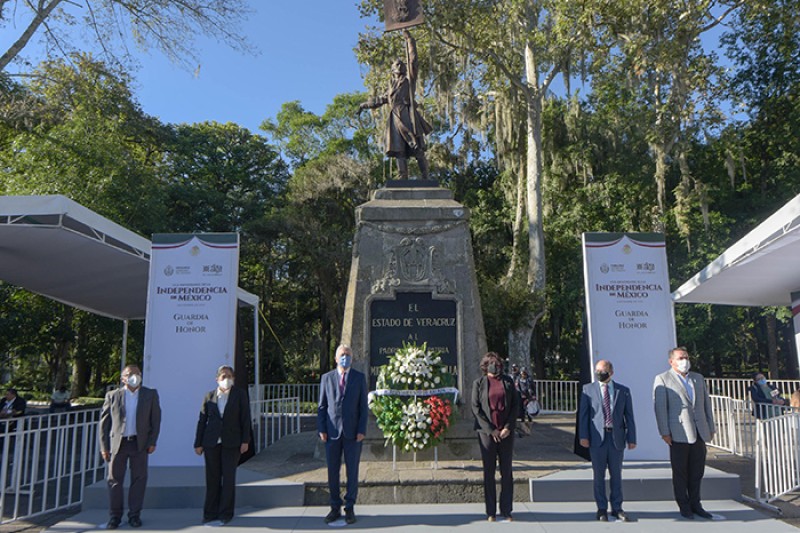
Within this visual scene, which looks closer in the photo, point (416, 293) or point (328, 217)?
point (416, 293)

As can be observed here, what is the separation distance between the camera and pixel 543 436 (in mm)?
10234

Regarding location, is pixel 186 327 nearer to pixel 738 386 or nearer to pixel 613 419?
pixel 613 419

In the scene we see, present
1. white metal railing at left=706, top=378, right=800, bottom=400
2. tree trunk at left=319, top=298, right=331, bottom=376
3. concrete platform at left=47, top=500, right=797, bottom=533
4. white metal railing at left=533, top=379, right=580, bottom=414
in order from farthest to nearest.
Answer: tree trunk at left=319, top=298, right=331, bottom=376
white metal railing at left=533, top=379, right=580, bottom=414
white metal railing at left=706, top=378, right=800, bottom=400
concrete platform at left=47, top=500, right=797, bottom=533

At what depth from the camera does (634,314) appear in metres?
7.84

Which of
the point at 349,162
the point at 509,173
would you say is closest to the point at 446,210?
the point at 509,173

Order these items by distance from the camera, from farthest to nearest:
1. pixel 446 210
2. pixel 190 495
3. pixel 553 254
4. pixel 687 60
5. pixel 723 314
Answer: pixel 553 254
pixel 723 314
pixel 687 60
pixel 446 210
pixel 190 495

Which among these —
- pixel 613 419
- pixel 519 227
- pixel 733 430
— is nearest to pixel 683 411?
pixel 613 419

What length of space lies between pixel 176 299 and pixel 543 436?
250 inches

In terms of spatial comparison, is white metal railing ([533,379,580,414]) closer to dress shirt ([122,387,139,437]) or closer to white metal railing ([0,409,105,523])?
white metal railing ([0,409,105,523])

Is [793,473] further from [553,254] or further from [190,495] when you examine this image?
[553,254]

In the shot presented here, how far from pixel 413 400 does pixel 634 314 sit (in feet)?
10.6

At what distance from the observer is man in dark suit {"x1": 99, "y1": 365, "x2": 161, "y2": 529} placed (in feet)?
18.2

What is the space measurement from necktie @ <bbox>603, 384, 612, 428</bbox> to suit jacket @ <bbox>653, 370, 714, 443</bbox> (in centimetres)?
50

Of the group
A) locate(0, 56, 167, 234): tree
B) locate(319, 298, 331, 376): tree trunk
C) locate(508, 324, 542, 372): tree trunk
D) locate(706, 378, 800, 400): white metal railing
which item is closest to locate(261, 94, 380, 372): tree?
locate(319, 298, 331, 376): tree trunk
